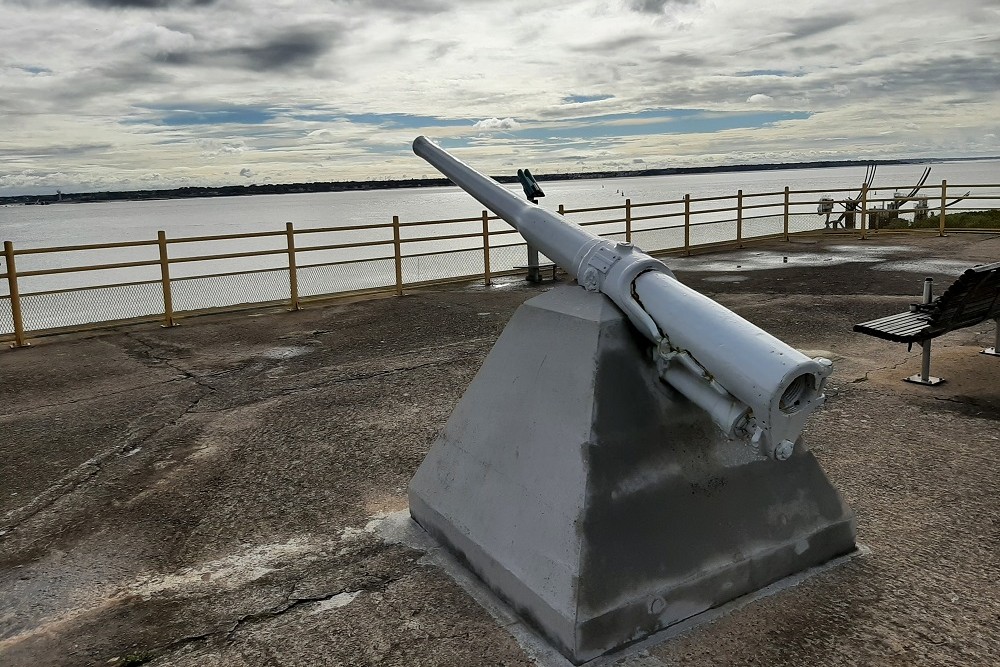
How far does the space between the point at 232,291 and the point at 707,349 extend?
10.4 meters

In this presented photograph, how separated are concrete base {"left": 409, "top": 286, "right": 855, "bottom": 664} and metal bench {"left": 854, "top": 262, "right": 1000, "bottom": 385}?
2597 mm

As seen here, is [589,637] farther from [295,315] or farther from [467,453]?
[295,315]

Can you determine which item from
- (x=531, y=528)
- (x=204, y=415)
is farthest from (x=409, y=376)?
(x=531, y=528)

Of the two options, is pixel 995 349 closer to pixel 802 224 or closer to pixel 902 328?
pixel 902 328

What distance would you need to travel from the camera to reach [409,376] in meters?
6.66

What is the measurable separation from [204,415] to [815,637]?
4.54 meters

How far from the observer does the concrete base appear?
8.79 feet

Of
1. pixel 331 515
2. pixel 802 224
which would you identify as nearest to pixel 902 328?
pixel 331 515

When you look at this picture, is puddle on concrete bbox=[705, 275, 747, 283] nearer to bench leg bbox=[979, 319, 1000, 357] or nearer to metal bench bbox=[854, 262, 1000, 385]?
bench leg bbox=[979, 319, 1000, 357]

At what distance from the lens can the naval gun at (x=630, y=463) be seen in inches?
101

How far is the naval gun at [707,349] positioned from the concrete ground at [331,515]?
2.73ft

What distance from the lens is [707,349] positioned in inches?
96.5

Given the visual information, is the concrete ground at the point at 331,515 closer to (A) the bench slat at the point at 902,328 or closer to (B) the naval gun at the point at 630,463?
(B) the naval gun at the point at 630,463

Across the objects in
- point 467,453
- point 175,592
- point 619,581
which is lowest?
point 175,592
